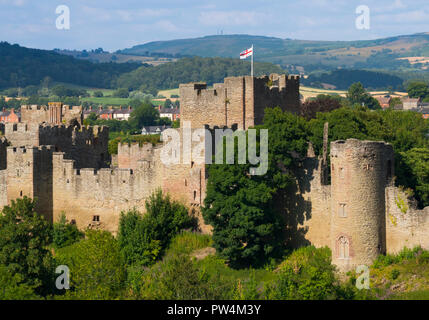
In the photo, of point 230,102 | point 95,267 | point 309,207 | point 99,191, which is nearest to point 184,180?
point 230,102

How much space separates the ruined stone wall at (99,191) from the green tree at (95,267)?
1.87 metres

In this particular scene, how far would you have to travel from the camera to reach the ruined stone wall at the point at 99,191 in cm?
4988

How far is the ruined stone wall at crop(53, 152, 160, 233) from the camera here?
4988 cm

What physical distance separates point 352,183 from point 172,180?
1083cm

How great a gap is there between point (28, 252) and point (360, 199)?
16.2 metres

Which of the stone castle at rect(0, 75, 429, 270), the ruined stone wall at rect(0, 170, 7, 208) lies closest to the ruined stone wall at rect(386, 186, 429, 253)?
the stone castle at rect(0, 75, 429, 270)

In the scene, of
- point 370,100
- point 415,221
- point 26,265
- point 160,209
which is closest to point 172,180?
point 160,209

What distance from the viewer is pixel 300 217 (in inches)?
1817

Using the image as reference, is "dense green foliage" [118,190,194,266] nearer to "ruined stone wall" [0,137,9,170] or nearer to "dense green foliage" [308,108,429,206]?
"dense green foliage" [308,108,429,206]

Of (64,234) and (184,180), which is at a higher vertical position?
(184,180)

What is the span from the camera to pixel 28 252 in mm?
44281

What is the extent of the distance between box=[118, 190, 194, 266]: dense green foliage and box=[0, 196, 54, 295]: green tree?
4449mm

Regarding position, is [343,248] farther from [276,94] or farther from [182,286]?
[276,94]
